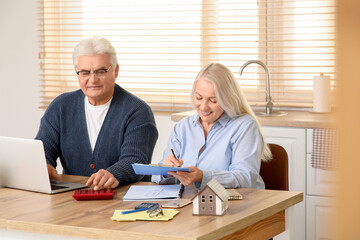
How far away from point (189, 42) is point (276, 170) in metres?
1.92

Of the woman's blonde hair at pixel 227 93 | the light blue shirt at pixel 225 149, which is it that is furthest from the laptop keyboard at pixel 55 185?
the woman's blonde hair at pixel 227 93

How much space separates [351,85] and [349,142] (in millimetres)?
21

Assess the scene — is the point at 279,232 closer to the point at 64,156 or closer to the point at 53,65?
the point at 64,156

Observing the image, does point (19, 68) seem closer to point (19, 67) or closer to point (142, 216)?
point (19, 67)

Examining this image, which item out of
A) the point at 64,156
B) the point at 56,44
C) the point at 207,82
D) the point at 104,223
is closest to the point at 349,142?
the point at 104,223

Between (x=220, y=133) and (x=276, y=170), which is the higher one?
(x=220, y=133)

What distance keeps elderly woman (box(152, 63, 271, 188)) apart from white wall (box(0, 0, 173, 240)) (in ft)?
8.20

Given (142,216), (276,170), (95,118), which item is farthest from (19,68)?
(142,216)

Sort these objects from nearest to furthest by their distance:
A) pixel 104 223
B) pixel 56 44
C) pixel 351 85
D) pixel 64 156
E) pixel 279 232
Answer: pixel 351 85 < pixel 104 223 < pixel 279 232 < pixel 64 156 < pixel 56 44

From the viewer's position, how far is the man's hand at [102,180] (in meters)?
2.04

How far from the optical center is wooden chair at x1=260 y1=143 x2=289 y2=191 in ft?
7.58

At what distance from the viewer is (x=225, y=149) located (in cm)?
221

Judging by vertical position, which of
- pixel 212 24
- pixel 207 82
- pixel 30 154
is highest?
pixel 212 24

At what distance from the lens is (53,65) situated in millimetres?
4488
